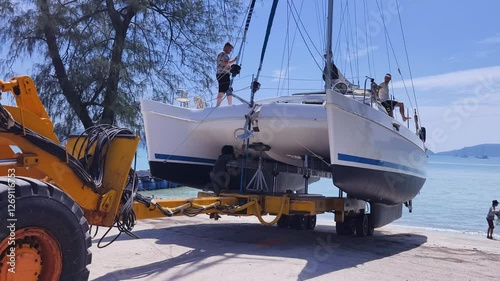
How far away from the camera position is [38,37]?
557 inches

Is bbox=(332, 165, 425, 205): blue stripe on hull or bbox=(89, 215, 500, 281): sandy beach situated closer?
bbox=(89, 215, 500, 281): sandy beach

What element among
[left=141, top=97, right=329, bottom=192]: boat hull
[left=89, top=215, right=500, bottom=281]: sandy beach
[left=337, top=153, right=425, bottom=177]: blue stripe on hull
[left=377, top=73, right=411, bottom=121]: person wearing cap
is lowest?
[left=89, top=215, right=500, bottom=281]: sandy beach

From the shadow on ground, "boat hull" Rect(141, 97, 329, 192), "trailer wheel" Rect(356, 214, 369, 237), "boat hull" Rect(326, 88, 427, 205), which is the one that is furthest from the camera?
"trailer wheel" Rect(356, 214, 369, 237)

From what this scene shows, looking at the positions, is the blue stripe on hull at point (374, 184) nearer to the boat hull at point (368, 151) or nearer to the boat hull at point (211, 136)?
the boat hull at point (368, 151)

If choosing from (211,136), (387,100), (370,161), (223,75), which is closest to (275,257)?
(370,161)

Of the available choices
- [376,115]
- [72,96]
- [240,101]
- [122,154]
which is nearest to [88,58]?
[72,96]

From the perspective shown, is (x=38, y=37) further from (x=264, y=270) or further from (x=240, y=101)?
(x=264, y=270)

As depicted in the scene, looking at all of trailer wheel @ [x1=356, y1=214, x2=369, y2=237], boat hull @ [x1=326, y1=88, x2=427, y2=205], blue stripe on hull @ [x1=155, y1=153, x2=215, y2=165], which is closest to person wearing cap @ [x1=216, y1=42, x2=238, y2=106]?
blue stripe on hull @ [x1=155, y1=153, x2=215, y2=165]

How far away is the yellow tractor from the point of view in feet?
11.1

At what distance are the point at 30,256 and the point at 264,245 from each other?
480cm

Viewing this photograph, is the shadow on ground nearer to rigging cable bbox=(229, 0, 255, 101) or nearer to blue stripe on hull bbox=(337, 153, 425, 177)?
blue stripe on hull bbox=(337, 153, 425, 177)

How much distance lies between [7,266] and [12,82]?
161 centimetres

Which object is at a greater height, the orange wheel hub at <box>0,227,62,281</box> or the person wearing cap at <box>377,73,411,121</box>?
the person wearing cap at <box>377,73,411,121</box>

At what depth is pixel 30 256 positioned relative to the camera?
345cm
